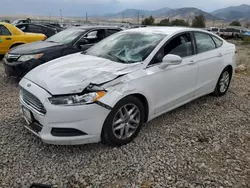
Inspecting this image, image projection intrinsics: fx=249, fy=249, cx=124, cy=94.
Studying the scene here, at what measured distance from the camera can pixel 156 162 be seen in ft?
9.80

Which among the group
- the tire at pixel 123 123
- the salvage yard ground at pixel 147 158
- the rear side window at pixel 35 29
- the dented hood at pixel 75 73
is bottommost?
the salvage yard ground at pixel 147 158

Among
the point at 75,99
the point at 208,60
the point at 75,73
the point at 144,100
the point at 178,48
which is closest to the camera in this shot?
the point at 75,99

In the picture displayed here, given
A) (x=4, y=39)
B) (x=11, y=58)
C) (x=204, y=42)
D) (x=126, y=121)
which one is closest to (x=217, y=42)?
(x=204, y=42)

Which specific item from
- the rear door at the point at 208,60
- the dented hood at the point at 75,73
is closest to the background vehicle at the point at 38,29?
the rear door at the point at 208,60

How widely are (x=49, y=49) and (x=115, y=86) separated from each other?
11.5ft

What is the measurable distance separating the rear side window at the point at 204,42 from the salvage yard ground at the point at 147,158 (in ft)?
4.12

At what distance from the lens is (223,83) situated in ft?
17.1

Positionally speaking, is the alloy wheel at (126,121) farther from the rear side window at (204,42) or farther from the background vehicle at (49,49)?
the background vehicle at (49,49)

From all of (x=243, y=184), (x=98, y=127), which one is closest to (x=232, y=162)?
(x=243, y=184)

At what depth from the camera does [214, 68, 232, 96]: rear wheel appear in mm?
5067

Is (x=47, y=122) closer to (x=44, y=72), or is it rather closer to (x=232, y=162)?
(x=44, y=72)

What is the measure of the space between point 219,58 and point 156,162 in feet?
9.00

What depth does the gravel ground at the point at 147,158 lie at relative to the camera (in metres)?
2.69

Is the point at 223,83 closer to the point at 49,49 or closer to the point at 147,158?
the point at 147,158
